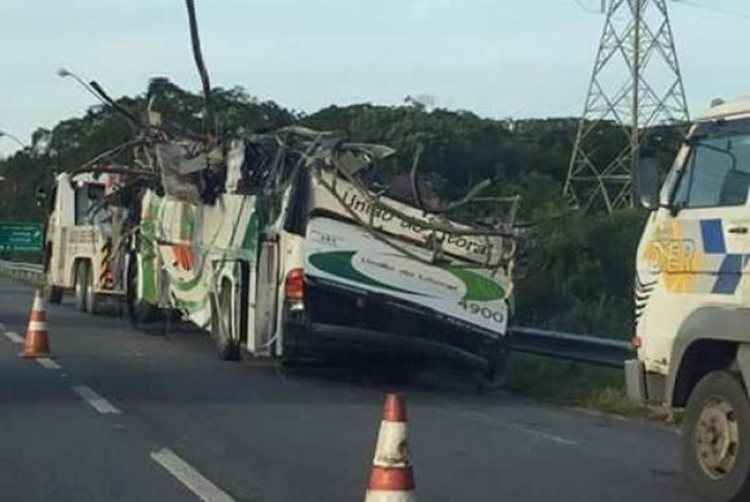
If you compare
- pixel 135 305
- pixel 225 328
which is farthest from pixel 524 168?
pixel 225 328

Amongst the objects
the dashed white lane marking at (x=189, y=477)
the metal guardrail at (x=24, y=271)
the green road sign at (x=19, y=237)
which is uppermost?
the dashed white lane marking at (x=189, y=477)

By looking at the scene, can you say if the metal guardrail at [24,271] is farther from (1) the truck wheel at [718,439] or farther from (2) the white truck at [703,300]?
(1) the truck wheel at [718,439]

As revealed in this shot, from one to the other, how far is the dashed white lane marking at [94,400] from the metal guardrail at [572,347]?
5072mm

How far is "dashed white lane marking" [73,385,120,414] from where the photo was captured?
14.6 meters

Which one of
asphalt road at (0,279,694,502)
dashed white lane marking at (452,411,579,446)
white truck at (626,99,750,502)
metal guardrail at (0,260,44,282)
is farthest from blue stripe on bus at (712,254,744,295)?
metal guardrail at (0,260,44,282)

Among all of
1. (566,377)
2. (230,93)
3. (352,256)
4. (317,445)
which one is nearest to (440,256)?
(352,256)

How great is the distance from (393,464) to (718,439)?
10.1 feet

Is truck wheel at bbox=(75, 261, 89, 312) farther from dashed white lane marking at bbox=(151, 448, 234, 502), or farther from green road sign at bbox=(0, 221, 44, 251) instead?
green road sign at bbox=(0, 221, 44, 251)

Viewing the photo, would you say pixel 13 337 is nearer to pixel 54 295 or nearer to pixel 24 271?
pixel 54 295

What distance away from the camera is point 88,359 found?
20.0 meters

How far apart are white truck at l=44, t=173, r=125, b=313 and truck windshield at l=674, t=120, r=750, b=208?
1973 cm

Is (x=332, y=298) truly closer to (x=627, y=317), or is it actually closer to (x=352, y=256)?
(x=352, y=256)

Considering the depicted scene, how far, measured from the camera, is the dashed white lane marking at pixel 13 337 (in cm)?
2314

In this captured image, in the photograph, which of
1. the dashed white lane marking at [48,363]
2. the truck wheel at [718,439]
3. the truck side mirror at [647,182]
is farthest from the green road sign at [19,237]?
the truck wheel at [718,439]
